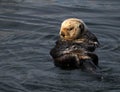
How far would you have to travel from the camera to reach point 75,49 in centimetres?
964

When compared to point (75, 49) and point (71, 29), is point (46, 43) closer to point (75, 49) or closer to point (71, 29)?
point (71, 29)

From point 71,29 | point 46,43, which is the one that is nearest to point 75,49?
point 71,29

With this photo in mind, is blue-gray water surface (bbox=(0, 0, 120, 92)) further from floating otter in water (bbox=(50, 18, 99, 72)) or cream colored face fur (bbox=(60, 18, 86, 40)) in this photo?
cream colored face fur (bbox=(60, 18, 86, 40))

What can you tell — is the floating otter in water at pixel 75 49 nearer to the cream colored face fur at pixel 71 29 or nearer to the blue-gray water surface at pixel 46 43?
the cream colored face fur at pixel 71 29

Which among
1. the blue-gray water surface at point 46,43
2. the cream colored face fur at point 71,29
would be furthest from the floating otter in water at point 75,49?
the blue-gray water surface at point 46,43

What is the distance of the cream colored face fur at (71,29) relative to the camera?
10195 millimetres

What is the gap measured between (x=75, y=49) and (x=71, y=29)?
0.73 m

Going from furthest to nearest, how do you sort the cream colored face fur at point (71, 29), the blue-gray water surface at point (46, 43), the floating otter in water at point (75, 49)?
the cream colored face fur at point (71, 29), the floating otter in water at point (75, 49), the blue-gray water surface at point (46, 43)

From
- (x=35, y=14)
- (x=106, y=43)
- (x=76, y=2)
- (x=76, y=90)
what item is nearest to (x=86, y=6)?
(x=76, y=2)

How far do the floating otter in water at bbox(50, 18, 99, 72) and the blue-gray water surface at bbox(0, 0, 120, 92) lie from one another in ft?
0.50

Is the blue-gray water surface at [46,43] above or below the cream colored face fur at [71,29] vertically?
below

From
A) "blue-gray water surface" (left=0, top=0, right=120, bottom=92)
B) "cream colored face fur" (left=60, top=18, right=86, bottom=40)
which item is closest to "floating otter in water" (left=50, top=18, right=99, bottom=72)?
"cream colored face fur" (left=60, top=18, right=86, bottom=40)

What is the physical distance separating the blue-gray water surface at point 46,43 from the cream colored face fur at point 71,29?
1.66 ft

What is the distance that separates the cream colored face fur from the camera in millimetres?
10195
